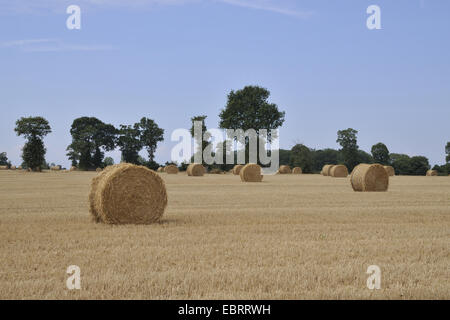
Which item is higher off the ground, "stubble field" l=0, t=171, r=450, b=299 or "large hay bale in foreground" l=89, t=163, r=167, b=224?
"large hay bale in foreground" l=89, t=163, r=167, b=224

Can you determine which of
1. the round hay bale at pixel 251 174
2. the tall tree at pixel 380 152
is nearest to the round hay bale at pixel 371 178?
the round hay bale at pixel 251 174

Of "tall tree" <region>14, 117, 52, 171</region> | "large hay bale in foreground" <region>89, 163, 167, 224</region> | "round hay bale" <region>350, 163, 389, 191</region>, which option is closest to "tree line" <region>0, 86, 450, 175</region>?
"tall tree" <region>14, 117, 52, 171</region>

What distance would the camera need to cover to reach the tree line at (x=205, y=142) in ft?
220

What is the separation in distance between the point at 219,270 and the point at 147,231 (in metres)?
3.94

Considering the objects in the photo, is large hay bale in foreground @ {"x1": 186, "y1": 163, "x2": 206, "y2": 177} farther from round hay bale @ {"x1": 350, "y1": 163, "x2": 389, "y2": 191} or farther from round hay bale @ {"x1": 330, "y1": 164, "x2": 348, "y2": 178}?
round hay bale @ {"x1": 350, "y1": 163, "x2": 389, "y2": 191}

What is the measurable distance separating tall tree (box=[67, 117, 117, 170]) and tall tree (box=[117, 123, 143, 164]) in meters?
4.41

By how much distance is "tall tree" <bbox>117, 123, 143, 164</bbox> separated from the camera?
8631cm

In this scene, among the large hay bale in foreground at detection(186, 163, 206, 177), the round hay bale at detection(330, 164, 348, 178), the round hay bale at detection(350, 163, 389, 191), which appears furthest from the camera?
the large hay bale in foreground at detection(186, 163, 206, 177)

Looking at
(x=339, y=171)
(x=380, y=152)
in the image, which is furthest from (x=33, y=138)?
(x=380, y=152)

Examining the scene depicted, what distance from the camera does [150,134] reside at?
87.0m

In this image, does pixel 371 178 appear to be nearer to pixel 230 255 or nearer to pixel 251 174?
pixel 251 174

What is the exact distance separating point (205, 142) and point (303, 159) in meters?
16.8

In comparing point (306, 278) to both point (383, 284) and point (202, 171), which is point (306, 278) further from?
point (202, 171)
